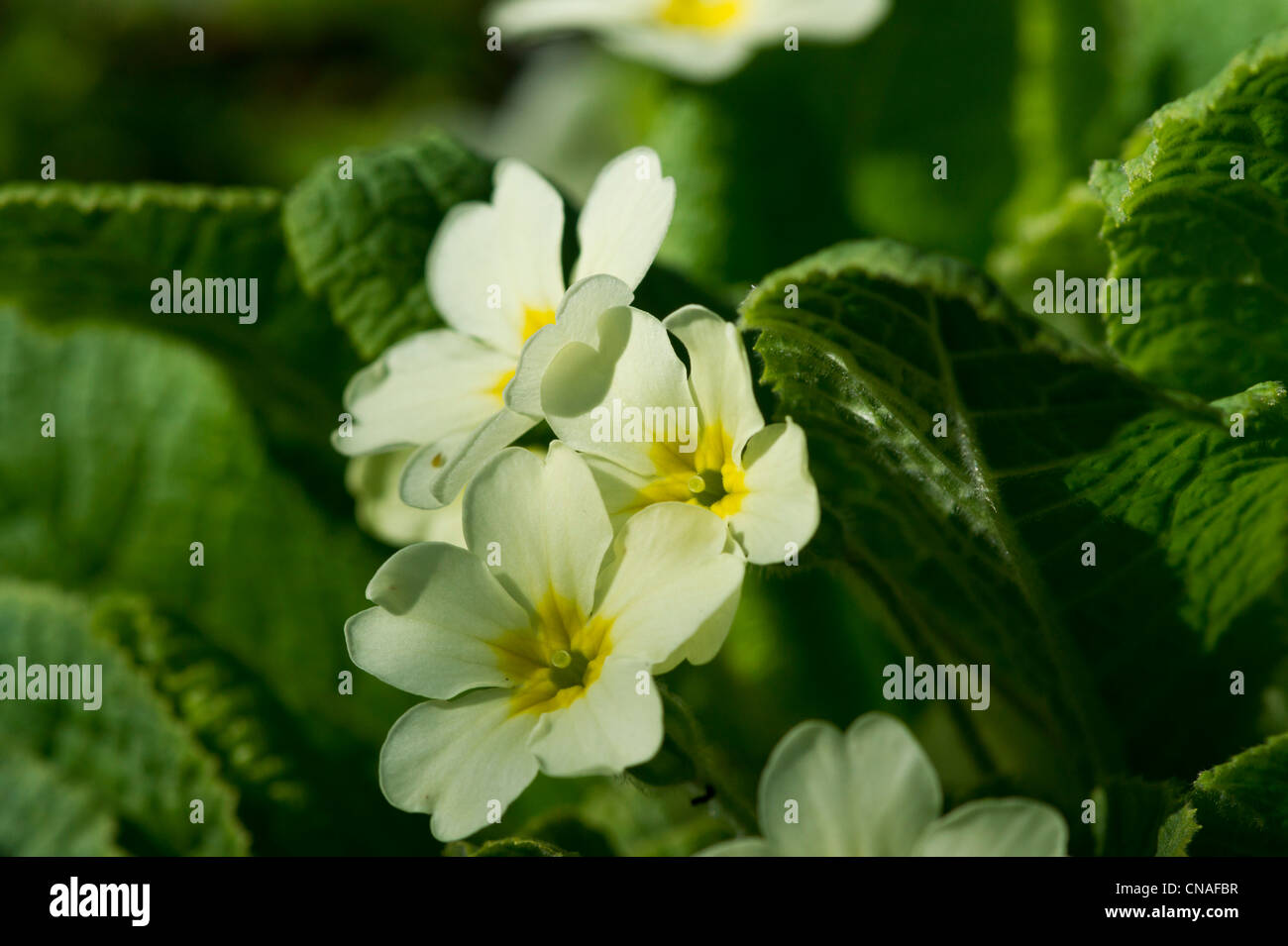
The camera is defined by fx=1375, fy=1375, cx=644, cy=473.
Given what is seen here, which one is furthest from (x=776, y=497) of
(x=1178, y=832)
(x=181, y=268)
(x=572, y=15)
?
(x=572, y=15)

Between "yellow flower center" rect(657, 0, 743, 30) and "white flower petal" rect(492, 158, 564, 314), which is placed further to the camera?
"yellow flower center" rect(657, 0, 743, 30)

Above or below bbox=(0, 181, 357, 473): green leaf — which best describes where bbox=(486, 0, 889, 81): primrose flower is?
above

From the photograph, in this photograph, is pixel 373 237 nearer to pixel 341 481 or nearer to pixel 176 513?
pixel 341 481

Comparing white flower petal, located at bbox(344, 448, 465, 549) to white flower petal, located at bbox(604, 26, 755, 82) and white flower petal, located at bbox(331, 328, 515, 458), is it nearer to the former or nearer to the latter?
white flower petal, located at bbox(331, 328, 515, 458)

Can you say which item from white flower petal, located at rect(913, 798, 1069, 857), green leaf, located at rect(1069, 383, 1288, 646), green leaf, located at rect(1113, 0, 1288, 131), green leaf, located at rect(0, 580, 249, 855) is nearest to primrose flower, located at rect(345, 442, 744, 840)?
white flower petal, located at rect(913, 798, 1069, 857)

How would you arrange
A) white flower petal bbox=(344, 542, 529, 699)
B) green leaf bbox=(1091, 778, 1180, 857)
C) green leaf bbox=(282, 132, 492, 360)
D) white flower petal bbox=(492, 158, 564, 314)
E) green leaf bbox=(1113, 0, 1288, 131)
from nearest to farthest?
white flower petal bbox=(344, 542, 529, 699) < green leaf bbox=(1091, 778, 1180, 857) < white flower petal bbox=(492, 158, 564, 314) < green leaf bbox=(282, 132, 492, 360) < green leaf bbox=(1113, 0, 1288, 131)

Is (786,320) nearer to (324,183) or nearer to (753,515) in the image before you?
(753,515)
